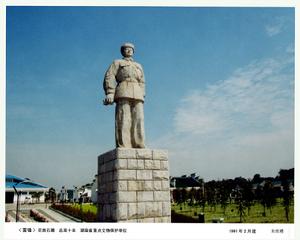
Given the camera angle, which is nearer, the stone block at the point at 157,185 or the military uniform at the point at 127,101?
the stone block at the point at 157,185

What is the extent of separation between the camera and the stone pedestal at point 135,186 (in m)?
5.73

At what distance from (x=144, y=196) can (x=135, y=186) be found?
0.67 feet

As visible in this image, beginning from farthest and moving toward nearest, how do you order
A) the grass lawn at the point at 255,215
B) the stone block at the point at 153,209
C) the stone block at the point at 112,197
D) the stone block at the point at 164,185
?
the grass lawn at the point at 255,215
the stone block at the point at 164,185
the stone block at the point at 153,209
the stone block at the point at 112,197

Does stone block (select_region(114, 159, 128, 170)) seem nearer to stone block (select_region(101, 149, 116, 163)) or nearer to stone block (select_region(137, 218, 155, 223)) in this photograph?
stone block (select_region(101, 149, 116, 163))

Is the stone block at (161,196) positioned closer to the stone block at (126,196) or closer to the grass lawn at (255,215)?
the stone block at (126,196)

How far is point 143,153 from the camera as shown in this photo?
6031 millimetres

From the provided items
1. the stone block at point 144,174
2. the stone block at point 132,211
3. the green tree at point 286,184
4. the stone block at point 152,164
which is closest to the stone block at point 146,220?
the stone block at point 132,211

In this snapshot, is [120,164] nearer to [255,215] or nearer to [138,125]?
[138,125]

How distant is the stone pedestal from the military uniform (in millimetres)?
276

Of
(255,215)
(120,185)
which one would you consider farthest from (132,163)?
(255,215)

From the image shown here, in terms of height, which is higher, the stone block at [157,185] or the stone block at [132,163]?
the stone block at [132,163]

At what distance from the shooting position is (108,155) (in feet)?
20.2
